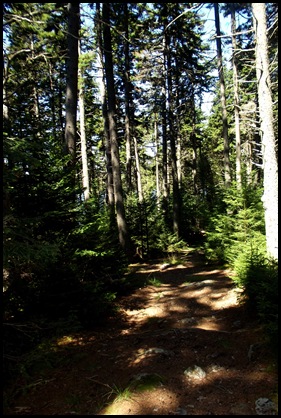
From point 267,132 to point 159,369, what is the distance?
5732 mm

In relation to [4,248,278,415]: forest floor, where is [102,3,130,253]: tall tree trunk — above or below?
above

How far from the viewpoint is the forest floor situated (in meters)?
3.51

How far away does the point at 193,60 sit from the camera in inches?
691

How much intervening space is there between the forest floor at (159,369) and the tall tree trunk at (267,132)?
216 cm

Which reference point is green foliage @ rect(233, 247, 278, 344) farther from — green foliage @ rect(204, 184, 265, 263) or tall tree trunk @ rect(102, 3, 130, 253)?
tall tree trunk @ rect(102, 3, 130, 253)

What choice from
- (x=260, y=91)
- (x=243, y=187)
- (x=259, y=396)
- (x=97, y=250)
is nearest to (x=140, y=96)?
(x=243, y=187)

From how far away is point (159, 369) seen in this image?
4297 mm

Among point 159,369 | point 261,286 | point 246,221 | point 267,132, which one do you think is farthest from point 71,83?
point 159,369

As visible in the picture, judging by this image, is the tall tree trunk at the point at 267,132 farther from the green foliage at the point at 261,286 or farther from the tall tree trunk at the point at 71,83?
the tall tree trunk at the point at 71,83

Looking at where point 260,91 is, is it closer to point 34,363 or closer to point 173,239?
point 34,363

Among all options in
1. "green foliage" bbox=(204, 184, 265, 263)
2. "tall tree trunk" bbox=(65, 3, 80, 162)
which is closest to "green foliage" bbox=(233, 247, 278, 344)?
"green foliage" bbox=(204, 184, 265, 263)

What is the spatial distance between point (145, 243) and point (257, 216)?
7778mm

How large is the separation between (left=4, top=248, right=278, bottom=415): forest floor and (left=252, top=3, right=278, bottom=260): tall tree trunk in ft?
7.08

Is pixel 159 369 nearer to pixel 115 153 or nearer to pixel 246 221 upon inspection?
pixel 246 221
